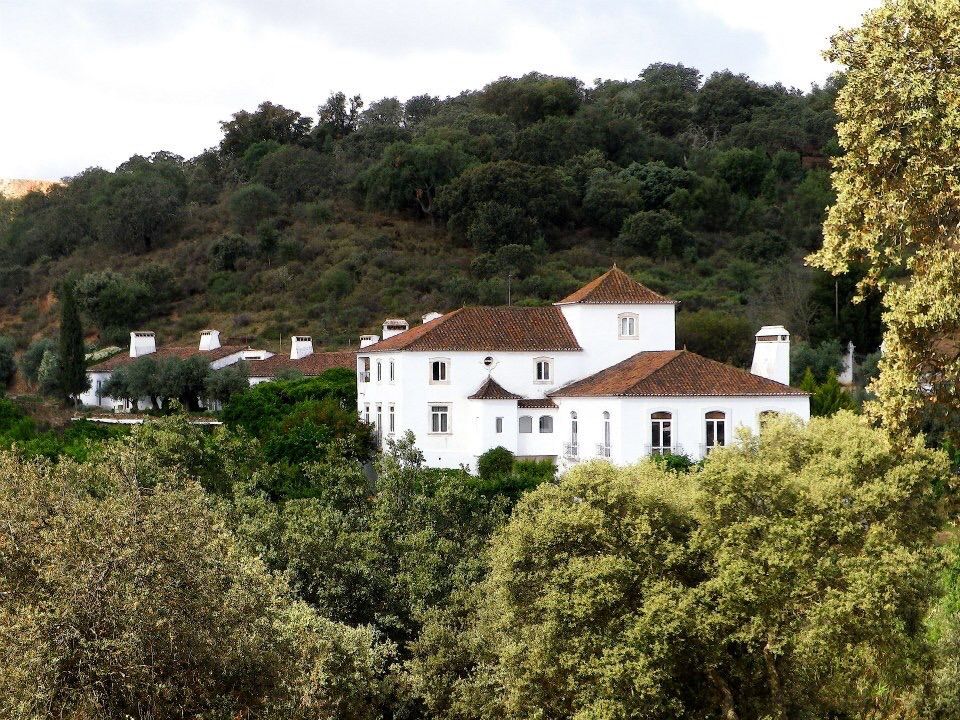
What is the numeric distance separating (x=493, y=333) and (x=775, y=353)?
8402 mm

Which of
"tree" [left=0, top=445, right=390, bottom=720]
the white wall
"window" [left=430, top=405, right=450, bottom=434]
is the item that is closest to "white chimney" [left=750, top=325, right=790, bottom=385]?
the white wall

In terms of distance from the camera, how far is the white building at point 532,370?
39625 mm

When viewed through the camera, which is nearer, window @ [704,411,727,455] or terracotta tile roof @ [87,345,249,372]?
window @ [704,411,727,455]

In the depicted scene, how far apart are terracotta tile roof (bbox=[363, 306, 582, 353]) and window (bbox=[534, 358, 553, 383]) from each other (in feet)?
1.18

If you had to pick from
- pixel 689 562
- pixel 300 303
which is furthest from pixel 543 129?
pixel 689 562

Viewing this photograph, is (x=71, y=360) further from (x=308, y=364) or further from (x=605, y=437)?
(x=605, y=437)

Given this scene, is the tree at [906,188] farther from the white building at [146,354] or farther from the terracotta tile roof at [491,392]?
the white building at [146,354]

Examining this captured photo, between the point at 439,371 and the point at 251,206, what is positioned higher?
the point at 251,206

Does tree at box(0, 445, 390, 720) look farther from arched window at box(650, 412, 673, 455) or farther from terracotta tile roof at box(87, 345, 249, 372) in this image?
terracotta tile roof at box(87, 345, 249, 372)

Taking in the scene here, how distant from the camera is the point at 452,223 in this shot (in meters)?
77.6

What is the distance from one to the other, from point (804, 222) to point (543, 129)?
19.0m

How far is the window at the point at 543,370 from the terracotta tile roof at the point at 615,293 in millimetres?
2113

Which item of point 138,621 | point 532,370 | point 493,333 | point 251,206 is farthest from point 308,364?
point 138,621

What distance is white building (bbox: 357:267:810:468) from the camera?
3962 centimetres
